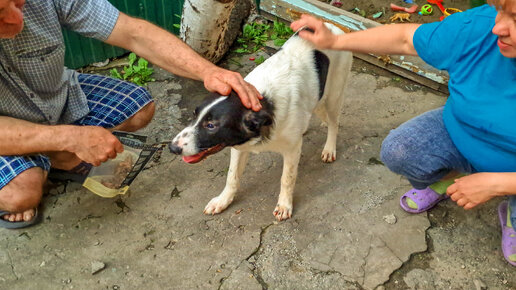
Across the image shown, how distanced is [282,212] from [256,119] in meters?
0.89

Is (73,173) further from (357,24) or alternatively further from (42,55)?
(357,24)

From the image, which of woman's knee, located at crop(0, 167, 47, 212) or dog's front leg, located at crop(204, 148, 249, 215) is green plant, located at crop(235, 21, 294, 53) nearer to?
dog's front leg, located at crop(204, 148, 249, 215)

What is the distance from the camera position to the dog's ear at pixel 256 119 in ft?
7.87

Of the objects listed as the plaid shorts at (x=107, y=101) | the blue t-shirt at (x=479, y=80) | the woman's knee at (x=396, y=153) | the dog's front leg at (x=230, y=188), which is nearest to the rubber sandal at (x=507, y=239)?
the blue t-shirt at (x=479, y=80)

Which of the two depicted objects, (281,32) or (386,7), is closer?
(281,32)

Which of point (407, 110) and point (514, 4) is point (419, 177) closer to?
point (514, 4)

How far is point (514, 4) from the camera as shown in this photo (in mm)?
1731

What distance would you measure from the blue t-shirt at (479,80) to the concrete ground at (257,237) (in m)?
0.70

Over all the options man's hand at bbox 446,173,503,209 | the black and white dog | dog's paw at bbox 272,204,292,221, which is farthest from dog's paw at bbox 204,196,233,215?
man's hand at bbox 446,173,503,209

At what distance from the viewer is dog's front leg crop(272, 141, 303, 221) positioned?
290cm

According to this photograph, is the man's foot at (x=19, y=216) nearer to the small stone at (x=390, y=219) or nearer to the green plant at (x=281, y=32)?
the small stone at (x=390, y=219)

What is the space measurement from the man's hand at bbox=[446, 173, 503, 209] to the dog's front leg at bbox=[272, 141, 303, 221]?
0.96 m

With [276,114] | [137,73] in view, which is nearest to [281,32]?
[137,73]

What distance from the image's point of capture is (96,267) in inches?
107
